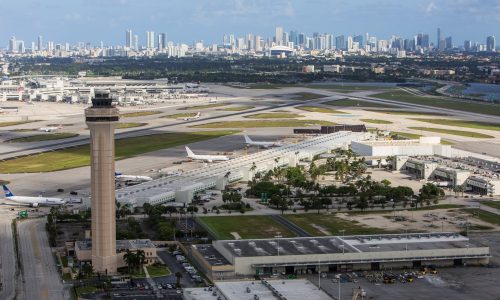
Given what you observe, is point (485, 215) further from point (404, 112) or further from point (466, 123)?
point (404, 112)

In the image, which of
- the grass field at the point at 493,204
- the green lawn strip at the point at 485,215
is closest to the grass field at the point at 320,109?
the grass field at the point at 493,204

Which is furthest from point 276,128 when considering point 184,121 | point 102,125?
point 102,125

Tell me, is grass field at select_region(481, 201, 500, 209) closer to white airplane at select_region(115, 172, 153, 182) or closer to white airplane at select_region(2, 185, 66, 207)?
white airplane at select_region(115, 172, 153, 182)

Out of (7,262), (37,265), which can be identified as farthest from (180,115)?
(37,265)

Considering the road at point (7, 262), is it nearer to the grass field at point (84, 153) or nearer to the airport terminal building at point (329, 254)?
the airport terminal building at point (329, 254)

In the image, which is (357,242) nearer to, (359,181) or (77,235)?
(77,235)

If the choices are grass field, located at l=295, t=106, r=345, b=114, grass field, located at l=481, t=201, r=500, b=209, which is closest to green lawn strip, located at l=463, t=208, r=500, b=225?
grass field, located at l=481, t=201, r=500, b=209
